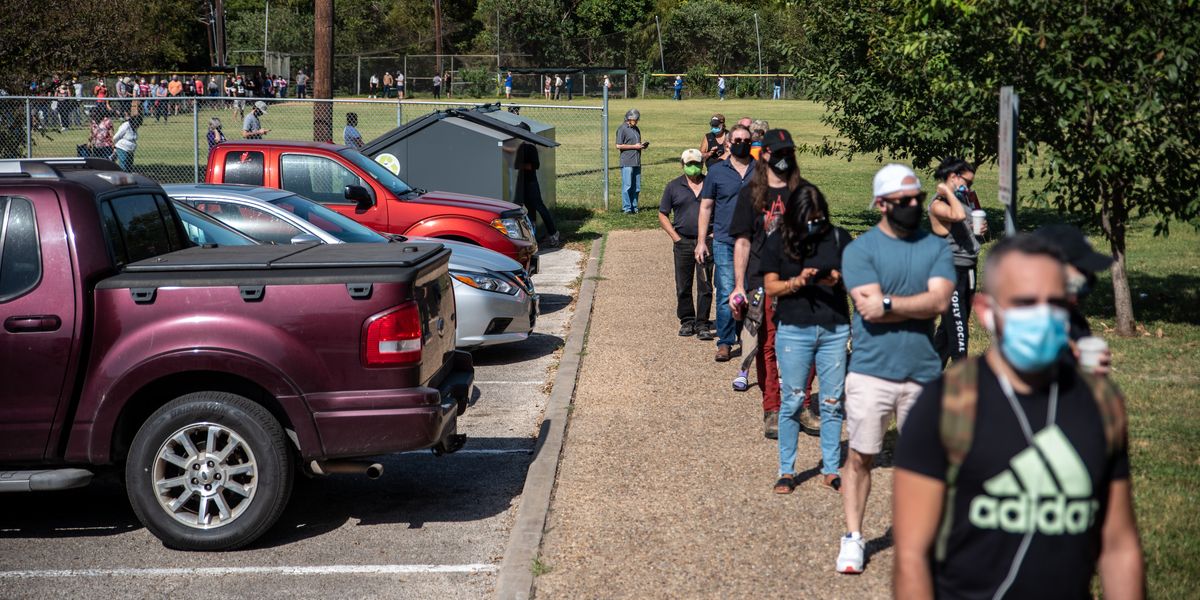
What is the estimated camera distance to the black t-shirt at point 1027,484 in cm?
273

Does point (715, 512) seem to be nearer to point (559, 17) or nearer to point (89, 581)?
point (89, 581)

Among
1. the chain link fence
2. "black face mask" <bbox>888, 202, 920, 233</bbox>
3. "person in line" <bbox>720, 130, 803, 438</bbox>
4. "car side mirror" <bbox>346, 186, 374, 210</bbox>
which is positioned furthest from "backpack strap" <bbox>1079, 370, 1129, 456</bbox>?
the chain link fence

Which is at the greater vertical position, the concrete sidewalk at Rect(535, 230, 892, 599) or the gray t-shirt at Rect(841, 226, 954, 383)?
the gray t-shirt at Rect(841, 226, 954, 383)

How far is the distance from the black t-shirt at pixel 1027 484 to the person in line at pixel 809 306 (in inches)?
142

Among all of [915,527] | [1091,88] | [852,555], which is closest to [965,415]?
[915,527]

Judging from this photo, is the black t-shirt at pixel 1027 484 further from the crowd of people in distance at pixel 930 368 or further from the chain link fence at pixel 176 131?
the chain link fence at pixel 176 131

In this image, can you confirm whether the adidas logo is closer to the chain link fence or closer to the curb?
the curb

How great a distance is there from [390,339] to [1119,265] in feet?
28.9

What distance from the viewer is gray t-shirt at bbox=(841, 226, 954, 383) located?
17.5 feet

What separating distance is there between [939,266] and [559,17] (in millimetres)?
83820

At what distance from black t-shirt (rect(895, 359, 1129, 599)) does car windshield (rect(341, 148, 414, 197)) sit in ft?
37.0

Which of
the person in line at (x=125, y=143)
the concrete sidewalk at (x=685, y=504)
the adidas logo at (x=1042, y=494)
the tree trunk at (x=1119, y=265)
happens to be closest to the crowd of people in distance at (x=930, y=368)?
the adidas logo at (x=1042, y=494)

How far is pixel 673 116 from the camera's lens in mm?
56750

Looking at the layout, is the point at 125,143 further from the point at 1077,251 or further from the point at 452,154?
the point at 1077,251
